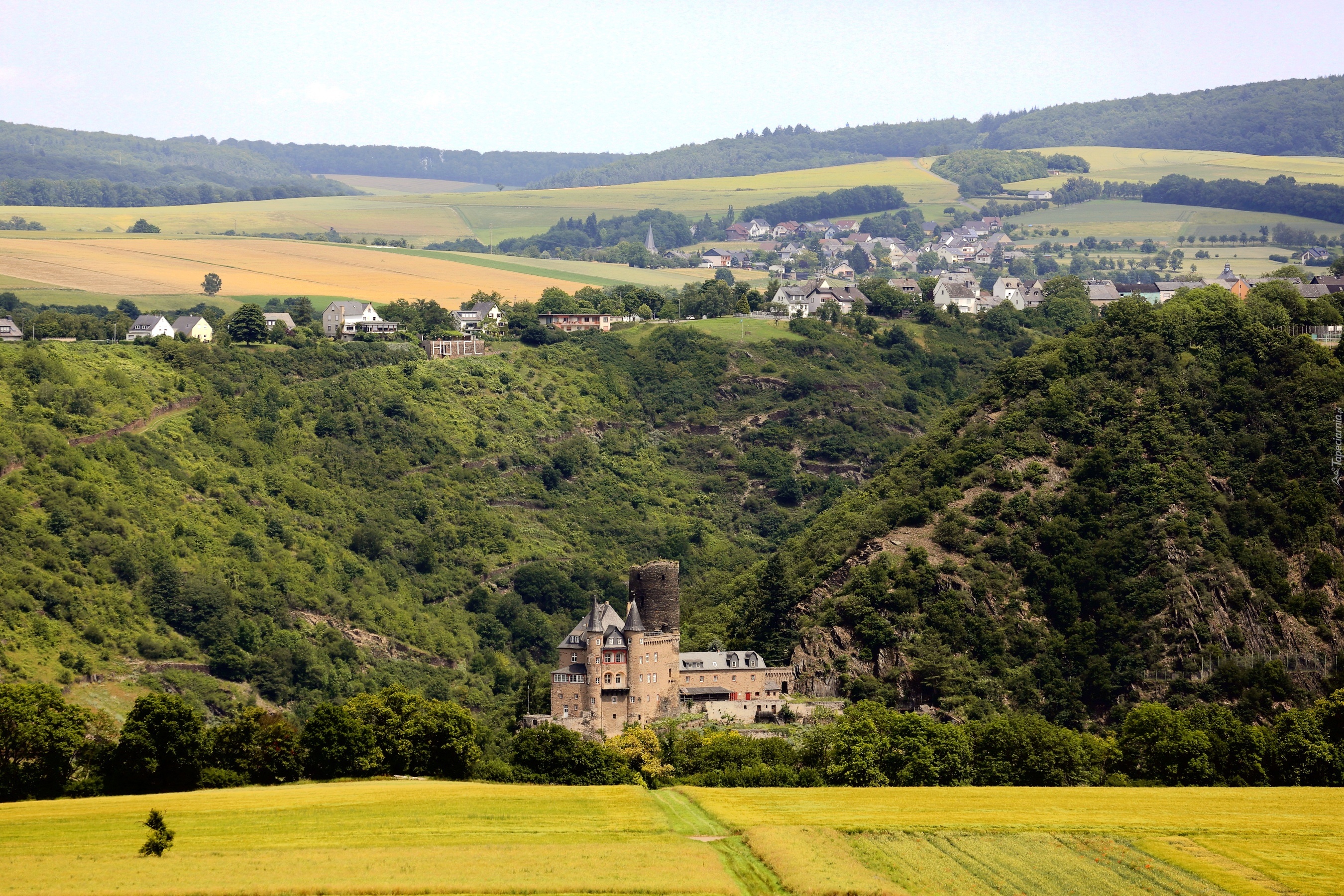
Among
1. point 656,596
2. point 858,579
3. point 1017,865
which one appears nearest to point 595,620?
point 656,596

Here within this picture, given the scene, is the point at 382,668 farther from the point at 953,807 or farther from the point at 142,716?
the point at 953,807

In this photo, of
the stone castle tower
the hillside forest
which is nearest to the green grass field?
the hillside forest

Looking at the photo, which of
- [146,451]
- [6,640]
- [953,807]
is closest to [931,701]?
[953,807]

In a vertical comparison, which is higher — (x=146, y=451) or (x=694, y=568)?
(x=146, y=451)

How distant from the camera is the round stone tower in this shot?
124625 millimetres

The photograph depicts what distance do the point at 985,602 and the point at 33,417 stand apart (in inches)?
3339

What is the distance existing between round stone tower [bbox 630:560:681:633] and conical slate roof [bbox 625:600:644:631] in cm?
74

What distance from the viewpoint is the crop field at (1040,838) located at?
262ft

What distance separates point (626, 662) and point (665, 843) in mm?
38386

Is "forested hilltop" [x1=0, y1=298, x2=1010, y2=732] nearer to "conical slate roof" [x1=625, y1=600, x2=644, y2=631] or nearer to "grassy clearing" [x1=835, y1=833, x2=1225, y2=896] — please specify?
"conical slate roof" [x1=625, y1=600, x2=644, y2=631]

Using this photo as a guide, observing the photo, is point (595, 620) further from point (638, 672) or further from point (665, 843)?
point (665, 843)

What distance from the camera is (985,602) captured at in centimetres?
14450

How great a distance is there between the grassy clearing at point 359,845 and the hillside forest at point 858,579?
11825mm

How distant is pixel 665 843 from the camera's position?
3329 inches
